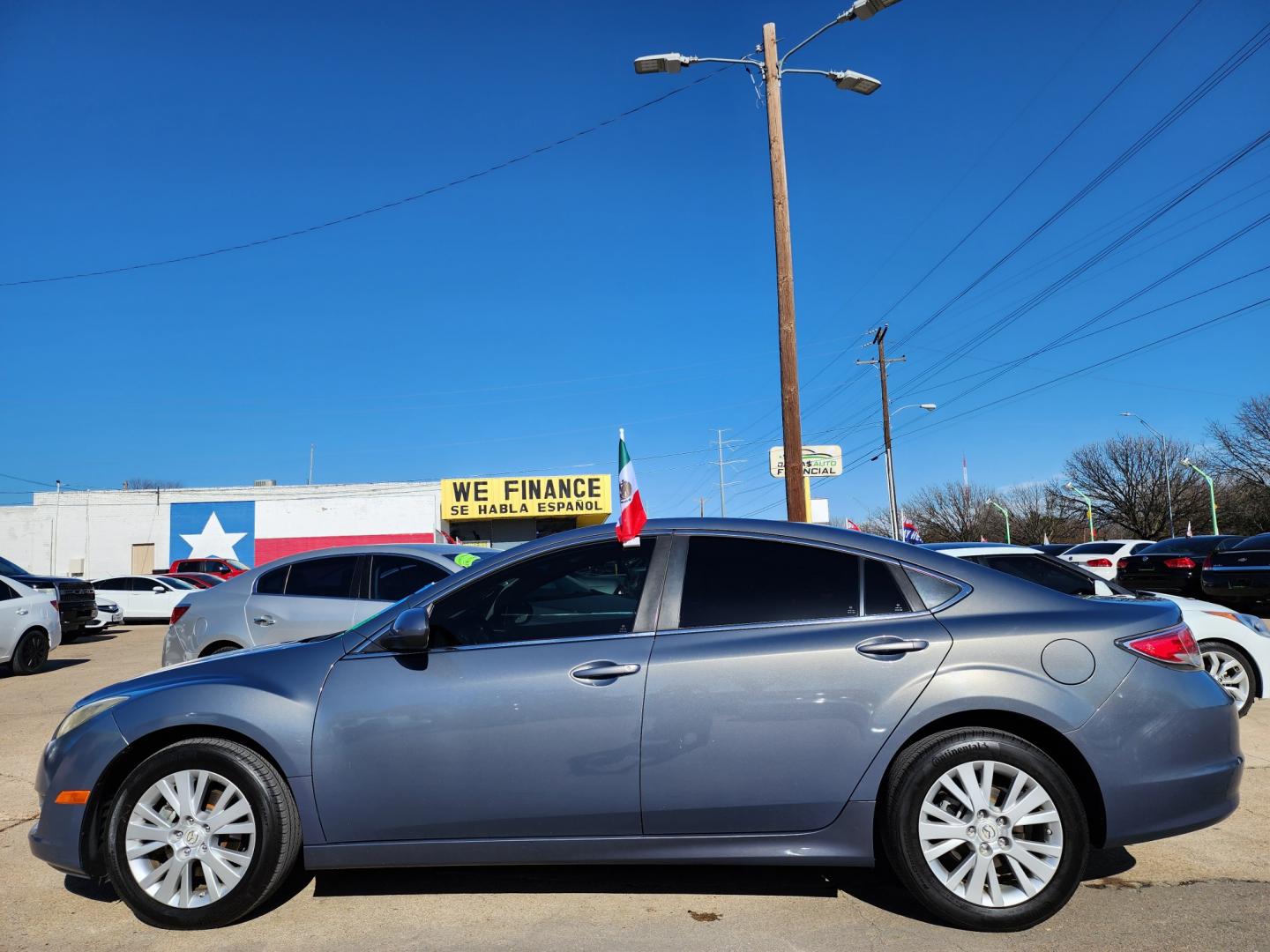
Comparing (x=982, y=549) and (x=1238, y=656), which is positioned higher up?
(x=982, y=549)

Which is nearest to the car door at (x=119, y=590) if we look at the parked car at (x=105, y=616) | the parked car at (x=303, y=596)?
the parked car at (x=105, y=616)

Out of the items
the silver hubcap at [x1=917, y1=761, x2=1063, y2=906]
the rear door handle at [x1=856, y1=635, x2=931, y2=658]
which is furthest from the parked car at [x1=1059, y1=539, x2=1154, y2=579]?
the rear door handle at [x1=856, y1=635, x2=931, y2=658]

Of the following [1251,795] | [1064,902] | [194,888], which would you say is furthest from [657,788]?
[1251,795]

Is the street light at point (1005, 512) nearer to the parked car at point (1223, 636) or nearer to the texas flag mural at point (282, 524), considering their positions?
the texas flag mural at point (282, 524)

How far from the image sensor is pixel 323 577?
Result: 26.3 feet

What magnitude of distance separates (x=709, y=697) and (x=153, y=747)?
7.75 ft

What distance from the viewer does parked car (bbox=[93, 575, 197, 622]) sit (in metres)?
23.3

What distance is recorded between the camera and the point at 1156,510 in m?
62.0

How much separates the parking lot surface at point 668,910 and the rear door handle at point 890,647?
1.08 meters

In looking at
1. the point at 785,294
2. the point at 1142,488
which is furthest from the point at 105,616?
the point at 1142,488

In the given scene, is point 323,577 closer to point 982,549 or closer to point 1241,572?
point 982,549

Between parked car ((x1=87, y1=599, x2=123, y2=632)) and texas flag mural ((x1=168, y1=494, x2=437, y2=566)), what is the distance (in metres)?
20.6

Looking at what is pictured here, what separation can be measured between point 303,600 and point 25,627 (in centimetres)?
738

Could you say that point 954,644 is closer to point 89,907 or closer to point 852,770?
point 852,770
